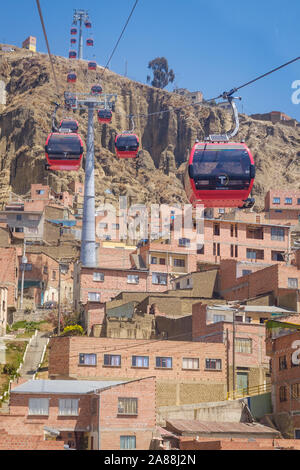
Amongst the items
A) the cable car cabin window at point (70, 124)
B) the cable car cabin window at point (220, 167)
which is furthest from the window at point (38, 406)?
the cable car cabin window at point (70, 124)

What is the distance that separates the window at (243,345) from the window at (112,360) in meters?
7.94

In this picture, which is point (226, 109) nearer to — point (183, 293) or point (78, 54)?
point (78, 54)

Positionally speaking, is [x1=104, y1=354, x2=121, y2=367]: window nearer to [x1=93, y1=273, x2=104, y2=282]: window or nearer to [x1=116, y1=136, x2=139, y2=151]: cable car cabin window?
[x1=116, y1=136, x2=139, y2=151]: cable car cabin window

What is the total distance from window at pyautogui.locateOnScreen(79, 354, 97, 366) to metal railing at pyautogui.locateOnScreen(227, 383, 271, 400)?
8.82 m

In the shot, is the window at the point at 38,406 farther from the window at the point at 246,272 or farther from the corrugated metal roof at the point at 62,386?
the window at the point at 246,272

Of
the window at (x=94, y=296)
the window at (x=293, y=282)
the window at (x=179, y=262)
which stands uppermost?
the window at (x=179, y=262)

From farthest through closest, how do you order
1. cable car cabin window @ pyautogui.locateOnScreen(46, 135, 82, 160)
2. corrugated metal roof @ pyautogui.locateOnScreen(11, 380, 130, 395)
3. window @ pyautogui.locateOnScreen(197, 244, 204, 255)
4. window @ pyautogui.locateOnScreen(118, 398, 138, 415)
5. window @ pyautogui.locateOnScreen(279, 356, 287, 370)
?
window @ pyautogui.locateOnScreen(197, 244, 204, 255) → window @ pyautogui.locateOnScreen(279, 356, 287, 370) → corrugated metal roof @ pyautogui.locateOnScreen(11, 380, 130, 395) → window @ pyautogui.locateOnScreen(118, 398, 138, 415) → cable car cabin window @ pyautogui.locateOnScreen(46, 135, 82, 160)

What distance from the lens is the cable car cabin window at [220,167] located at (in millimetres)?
33000

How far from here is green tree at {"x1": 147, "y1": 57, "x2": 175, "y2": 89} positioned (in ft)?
598

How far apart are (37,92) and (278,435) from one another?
381 feet

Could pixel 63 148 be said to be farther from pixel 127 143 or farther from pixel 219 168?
pixel 127 143

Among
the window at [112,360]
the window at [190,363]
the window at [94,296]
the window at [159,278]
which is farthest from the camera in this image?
the window at [159,278]

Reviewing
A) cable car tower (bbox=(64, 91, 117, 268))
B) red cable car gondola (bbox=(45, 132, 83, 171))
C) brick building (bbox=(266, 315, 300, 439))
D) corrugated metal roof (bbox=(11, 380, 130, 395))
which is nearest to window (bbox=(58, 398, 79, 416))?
corrugated metal roof (bbox=(11, 380, 130, 395))
